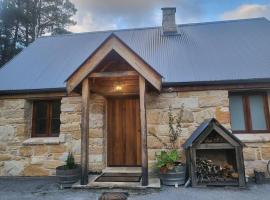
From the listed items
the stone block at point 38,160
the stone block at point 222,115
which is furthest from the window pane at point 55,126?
the stone block at point 222,115

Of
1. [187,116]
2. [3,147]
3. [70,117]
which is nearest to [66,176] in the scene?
[70,117]

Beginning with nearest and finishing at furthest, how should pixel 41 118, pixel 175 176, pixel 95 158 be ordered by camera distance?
1. pixel 175 176
2. pixel 95 158
3. pixel 41 118

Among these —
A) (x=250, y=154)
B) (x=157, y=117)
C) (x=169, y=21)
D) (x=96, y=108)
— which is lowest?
(x=250, y=154)

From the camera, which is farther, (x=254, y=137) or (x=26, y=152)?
(x=26, y=152)

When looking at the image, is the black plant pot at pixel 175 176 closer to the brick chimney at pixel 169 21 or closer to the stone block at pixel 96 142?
the stone block at pixel 96 142

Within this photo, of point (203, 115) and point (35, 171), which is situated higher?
point (203, 115)

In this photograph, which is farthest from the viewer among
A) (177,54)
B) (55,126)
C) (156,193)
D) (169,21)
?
(169,21)

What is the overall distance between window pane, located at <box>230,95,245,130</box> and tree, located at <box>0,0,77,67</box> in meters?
16.9

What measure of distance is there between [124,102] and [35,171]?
3.32 meters

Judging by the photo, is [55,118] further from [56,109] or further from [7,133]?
[7,133]

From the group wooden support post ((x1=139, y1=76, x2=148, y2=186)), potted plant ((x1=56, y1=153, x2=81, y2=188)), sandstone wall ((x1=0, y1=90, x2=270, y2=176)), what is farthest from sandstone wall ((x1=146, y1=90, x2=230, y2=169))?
potted plant ((x1=56, y1=153, x2=81, y2=188))

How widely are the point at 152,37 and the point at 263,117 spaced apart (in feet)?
17.0

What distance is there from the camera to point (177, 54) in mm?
7008

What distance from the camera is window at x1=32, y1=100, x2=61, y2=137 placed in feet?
20.6
